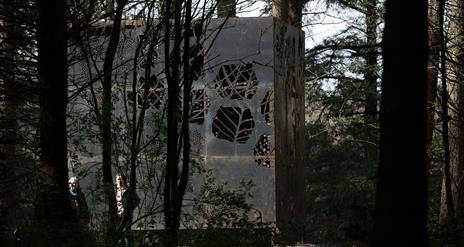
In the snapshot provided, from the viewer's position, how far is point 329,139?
78.1ft

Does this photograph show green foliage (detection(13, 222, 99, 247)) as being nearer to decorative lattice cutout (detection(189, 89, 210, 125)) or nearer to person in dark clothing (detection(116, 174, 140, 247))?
person in dark clothing (detection(116, 174, 140, 247))

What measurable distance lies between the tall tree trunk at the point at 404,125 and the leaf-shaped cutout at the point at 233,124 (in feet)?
27.9

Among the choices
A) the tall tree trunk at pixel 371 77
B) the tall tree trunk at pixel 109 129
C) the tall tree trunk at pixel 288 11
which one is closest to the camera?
the tall tree trunk at pixel 109 129

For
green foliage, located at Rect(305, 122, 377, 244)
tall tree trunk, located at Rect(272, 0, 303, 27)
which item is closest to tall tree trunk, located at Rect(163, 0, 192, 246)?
tall tree trunk, located at Rect(272, 0, 303, 27)

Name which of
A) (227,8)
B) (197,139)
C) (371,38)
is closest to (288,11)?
(371,38)

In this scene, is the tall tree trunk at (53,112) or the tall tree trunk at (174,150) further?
the tall tree trunk at (53,112)

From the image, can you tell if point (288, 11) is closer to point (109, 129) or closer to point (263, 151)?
point (263, 151)

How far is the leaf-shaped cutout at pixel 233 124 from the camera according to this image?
1355cm

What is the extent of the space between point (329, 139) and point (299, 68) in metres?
9.09

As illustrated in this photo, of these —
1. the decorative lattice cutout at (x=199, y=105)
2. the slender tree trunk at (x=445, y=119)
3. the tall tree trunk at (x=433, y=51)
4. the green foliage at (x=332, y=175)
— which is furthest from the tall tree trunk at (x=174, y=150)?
the green foliage at (x=332, y=175)

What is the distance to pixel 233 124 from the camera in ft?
44.7

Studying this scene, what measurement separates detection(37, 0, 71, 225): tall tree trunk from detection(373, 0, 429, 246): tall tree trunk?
2682mm

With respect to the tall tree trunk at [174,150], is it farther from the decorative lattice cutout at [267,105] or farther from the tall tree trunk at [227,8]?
the decorative lattice cutout at [267,105]

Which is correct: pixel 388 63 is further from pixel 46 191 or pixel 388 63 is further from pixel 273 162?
pixel 273 162
